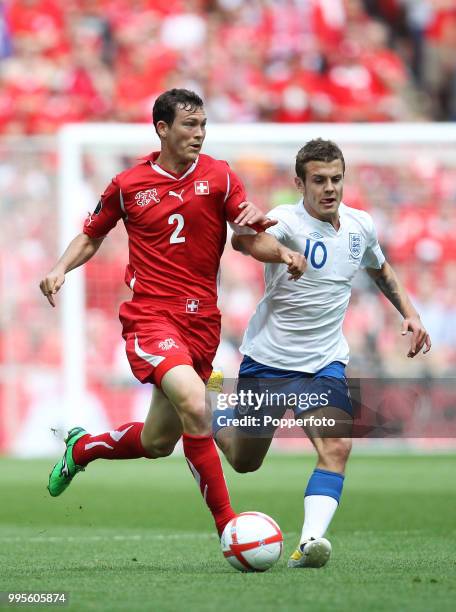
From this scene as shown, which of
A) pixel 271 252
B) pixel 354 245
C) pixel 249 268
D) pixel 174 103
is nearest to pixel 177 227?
pixel 271 252

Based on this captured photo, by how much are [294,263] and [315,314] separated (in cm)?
71

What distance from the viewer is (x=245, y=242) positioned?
7.02 m

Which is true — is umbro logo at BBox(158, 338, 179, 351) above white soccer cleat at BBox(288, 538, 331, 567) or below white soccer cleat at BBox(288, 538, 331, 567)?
above

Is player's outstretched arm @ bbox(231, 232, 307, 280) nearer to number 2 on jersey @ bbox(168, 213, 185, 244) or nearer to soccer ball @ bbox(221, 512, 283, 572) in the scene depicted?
number 2 on jersey @ bbox(168, 213, 185, 244)

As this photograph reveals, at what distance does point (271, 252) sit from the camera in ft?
22.6

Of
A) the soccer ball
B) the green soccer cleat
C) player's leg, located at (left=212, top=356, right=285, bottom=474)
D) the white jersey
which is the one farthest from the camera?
the green soccer cleat

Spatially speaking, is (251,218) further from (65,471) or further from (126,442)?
(65,471)

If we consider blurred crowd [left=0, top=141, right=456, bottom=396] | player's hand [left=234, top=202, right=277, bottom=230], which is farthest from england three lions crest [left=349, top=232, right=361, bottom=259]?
blurred crowd [left=0, top=141, right=456, bottom=396]

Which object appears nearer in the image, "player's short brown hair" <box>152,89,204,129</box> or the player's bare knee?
the player's bare knee

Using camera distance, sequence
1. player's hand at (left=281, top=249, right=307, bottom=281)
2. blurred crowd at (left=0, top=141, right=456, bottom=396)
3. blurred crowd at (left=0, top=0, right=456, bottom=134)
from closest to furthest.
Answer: player's hand at (left=281, top=249, right=307, bottom=281) → blurred crowd at (left=0, top=141, right=456, bottom=396) → blurred crowd at (left=0, top=0, right=456, bottom=134)

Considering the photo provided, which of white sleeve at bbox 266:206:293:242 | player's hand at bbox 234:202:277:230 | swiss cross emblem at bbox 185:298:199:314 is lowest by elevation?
swiss cross emblem at bbox 185:298:199:314

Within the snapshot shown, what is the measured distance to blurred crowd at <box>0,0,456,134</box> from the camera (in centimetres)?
1848

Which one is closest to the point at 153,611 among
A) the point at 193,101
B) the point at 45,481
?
the point at 193,101

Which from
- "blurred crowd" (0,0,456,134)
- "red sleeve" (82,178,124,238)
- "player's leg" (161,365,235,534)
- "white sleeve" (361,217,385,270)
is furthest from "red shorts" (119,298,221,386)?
"blurred crowd" (0,0,456,134)
